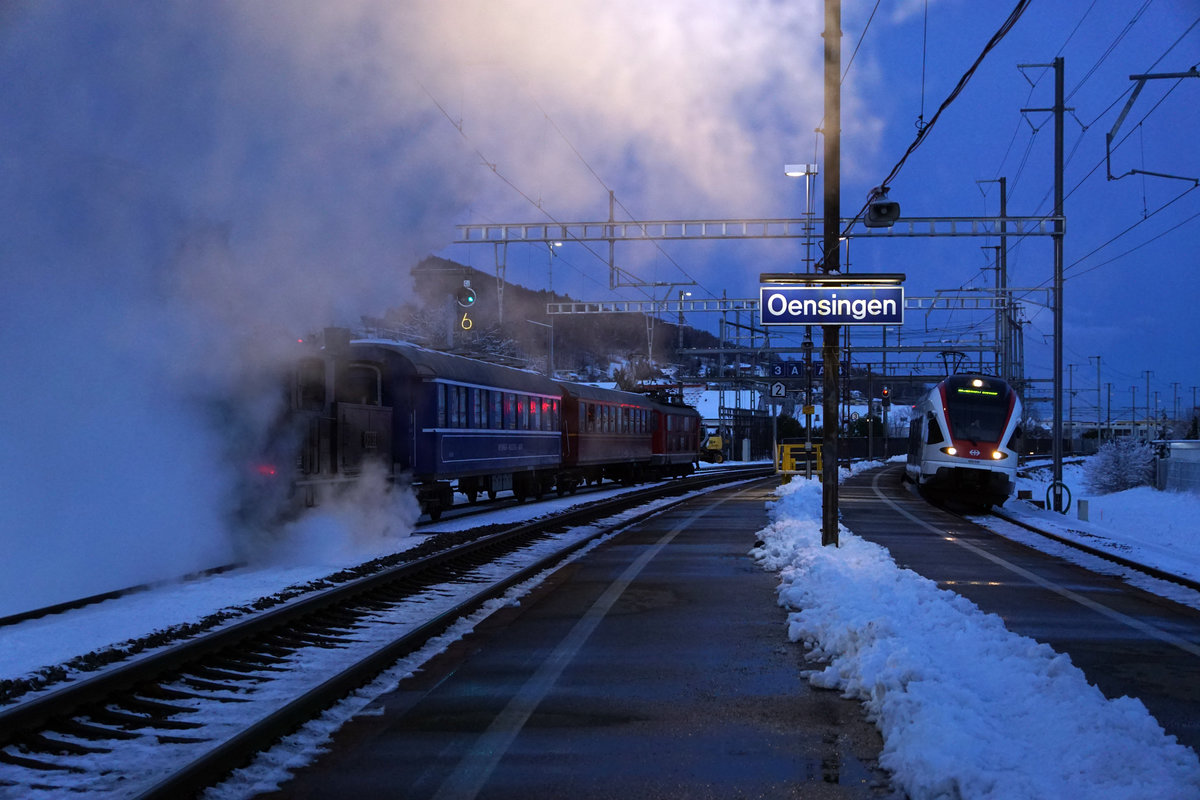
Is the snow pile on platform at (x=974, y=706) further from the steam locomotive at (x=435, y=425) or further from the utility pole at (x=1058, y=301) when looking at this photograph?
the utility pole at (x=1058, y=301)

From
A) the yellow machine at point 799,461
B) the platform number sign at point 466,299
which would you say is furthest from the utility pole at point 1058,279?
the platform number sign at point 466,299

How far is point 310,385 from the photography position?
14305 millimetres

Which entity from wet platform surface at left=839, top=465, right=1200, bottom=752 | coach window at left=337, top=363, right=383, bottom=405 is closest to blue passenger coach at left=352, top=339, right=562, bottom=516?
coach window at left=337, top=363, right=383, bottom=405

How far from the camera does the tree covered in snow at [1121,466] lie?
4147cm

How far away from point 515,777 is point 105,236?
8.08m

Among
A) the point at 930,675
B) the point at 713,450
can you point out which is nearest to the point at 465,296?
the point at 930,675

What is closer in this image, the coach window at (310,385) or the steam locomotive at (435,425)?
the coach window at (310,385)

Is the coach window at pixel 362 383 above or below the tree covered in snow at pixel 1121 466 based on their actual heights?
above

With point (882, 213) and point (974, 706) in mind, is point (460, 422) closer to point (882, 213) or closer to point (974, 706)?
point (882, 213)

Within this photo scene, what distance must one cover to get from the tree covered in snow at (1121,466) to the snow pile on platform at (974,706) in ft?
121

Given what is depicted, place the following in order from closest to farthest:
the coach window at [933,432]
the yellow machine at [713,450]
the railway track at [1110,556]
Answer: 1. the railway track at [1110,556]
2. the coach window at [933,432]
3. the yellow machine at [713,450]

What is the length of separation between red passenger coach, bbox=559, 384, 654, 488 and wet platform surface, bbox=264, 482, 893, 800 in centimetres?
2096

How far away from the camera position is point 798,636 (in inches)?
335

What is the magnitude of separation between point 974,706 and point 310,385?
35.0 ft
